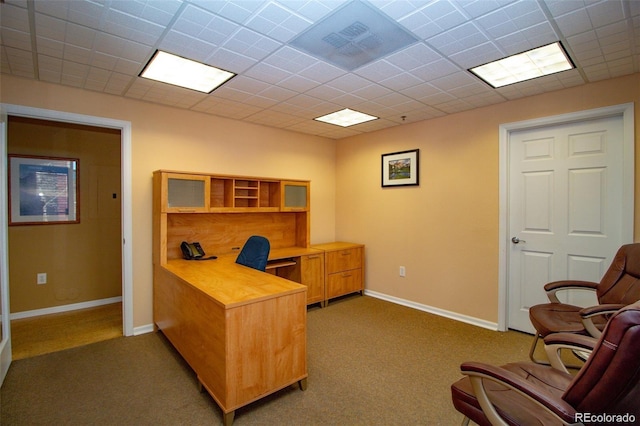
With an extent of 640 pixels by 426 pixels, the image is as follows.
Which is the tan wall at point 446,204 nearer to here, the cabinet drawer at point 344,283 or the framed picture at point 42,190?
the cabinet drawer at point 344,283

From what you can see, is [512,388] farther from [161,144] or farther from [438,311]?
[161,144]

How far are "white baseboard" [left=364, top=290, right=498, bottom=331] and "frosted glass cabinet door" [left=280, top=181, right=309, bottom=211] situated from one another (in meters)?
1.67

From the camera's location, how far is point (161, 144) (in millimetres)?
3480

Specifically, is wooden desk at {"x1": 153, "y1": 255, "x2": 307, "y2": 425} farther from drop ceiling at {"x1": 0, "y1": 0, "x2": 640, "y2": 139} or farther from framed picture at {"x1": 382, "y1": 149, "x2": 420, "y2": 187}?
framed picture at {"x1": 382, "y1": 149, "x2": 420, "y2": 187}

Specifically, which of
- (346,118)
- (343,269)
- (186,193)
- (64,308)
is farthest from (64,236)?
(346,118)

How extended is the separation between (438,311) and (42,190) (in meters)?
5.14

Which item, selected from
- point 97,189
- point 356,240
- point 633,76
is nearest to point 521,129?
point 633,76

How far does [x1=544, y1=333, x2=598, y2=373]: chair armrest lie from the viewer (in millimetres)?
1585

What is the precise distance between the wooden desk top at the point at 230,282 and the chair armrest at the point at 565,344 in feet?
4.94

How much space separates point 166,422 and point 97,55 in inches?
102

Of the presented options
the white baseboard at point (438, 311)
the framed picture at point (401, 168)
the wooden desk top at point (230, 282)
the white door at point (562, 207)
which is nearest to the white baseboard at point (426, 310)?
the white baseboard at point (438, 311)

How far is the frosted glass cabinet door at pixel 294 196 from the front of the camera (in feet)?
13.7

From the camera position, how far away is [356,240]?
4934 mm

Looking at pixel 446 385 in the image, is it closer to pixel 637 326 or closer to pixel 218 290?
pixel 637 326
